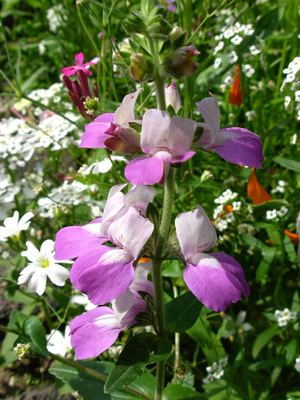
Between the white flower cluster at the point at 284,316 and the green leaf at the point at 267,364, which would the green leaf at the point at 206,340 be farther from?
the white flower cluster at the point at 284,316

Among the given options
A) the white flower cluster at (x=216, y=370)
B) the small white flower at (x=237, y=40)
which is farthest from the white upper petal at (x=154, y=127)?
the small white flower at (x=237, y=40)

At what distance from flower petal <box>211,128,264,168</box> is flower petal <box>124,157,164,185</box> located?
0.51 ft

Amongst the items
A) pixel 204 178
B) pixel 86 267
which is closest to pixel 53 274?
pixel 86 267

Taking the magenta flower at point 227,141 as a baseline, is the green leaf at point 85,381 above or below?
below

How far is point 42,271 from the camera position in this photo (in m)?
1.17

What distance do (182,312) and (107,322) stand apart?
9.7 inches

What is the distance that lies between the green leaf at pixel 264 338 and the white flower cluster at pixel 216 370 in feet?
0.48

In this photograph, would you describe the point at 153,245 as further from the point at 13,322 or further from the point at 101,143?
the point at 13,322

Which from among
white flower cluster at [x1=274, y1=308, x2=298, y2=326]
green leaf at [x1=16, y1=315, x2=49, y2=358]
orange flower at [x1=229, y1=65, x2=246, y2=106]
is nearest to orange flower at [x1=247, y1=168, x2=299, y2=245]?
white flower cluster at [x1=274, y1=308, x2=298, y2=326]

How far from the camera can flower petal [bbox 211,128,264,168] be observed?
2.52ft

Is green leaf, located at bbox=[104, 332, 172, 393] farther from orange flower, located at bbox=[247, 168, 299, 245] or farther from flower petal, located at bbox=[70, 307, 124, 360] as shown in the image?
orange flower, located at bbox=[247, 168, 299, 245]

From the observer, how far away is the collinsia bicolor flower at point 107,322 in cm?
86

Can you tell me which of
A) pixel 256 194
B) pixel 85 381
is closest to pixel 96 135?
pixel 85 381

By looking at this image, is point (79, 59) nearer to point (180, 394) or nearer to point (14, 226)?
point (14, 226)
